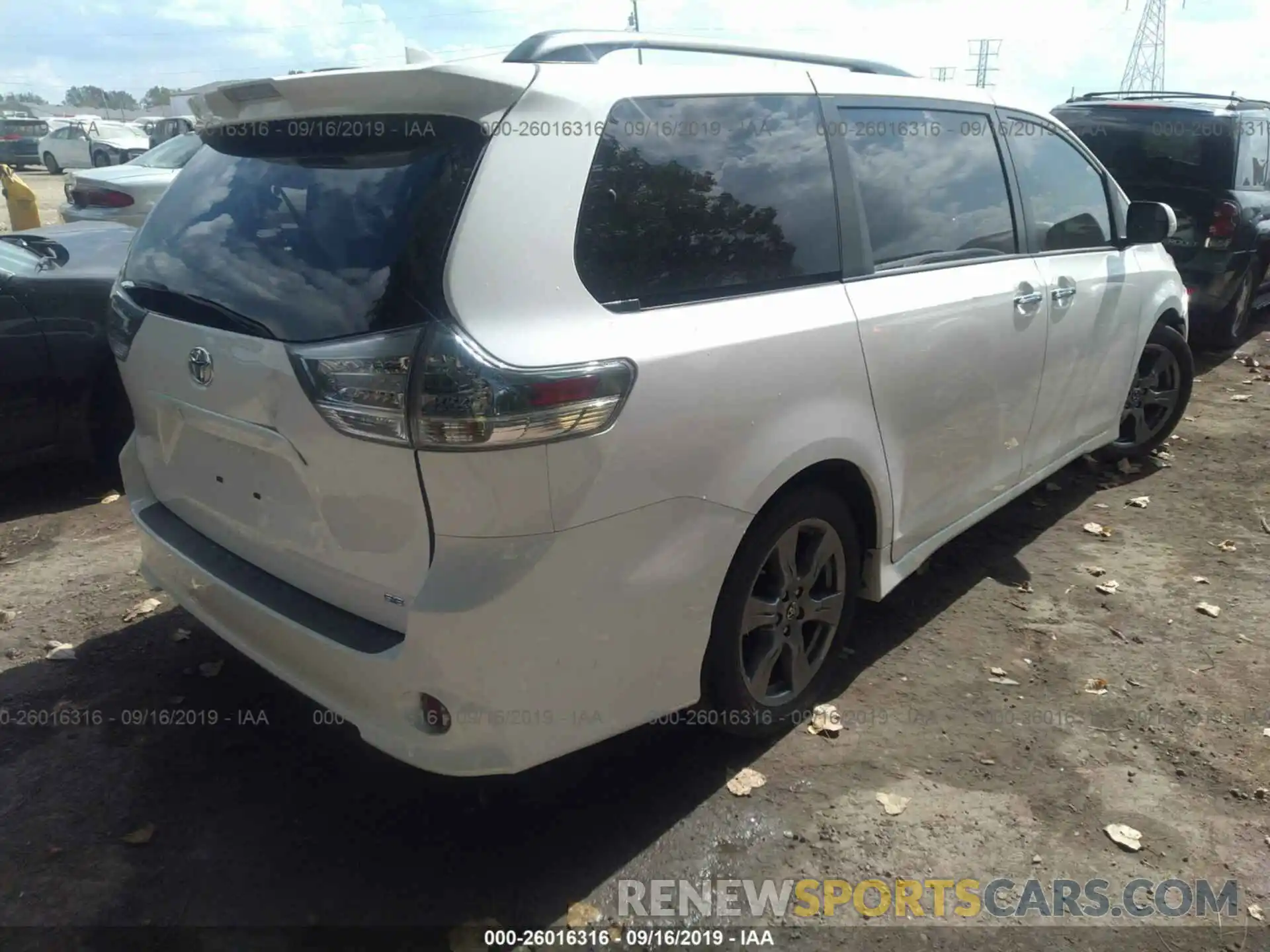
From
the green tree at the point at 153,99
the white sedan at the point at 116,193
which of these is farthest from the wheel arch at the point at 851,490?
the green tree at the point at 153,99

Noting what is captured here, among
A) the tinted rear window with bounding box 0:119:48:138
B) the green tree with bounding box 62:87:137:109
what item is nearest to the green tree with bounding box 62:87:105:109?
the green tree with bounding box 62:87:137:109

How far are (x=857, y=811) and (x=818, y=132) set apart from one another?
1989 mm

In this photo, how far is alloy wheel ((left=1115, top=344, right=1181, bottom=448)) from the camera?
535 cm

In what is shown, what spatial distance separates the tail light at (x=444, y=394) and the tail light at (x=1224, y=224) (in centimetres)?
703

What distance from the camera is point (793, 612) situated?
2.94 metres

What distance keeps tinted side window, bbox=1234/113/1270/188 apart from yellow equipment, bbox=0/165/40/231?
12586 millimetres

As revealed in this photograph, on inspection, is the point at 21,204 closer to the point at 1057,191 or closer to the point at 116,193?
the point at 116,193

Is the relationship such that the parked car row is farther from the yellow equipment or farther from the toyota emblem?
the yellow equipment

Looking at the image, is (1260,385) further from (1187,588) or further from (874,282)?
(874,282)

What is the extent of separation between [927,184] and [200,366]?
237 cm

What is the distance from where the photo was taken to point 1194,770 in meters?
2.99

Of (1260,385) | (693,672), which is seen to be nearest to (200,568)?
(693,672)

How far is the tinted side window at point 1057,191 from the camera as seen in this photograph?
12.7 ft

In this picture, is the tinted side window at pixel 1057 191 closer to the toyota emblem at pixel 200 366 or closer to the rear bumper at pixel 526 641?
the rear bumper at pixel 526 641
